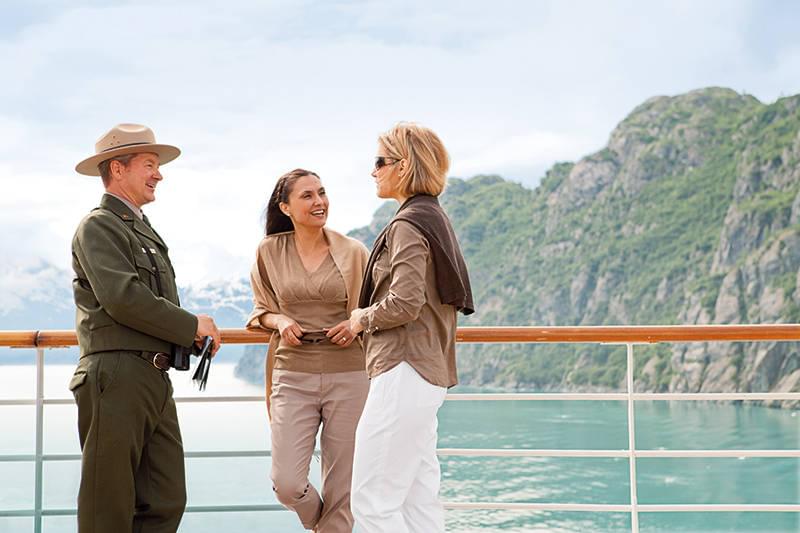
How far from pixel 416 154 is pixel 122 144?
0.77m

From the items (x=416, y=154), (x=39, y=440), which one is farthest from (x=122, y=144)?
(x=39, y=440)

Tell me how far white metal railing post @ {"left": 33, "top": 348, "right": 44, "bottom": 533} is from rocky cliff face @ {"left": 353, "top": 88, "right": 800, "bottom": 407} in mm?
65504

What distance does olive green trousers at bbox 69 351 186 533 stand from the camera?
2.15 m

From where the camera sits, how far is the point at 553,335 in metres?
2.70

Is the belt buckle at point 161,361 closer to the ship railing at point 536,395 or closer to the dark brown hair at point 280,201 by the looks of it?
the ship railing at point 536,395

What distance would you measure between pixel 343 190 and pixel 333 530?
110m

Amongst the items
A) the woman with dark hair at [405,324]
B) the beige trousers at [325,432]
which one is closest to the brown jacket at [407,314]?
the woman with dark hair at [405,324]

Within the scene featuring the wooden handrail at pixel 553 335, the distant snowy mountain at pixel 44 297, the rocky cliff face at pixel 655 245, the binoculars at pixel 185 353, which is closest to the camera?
the binoculars at pixel 185 353

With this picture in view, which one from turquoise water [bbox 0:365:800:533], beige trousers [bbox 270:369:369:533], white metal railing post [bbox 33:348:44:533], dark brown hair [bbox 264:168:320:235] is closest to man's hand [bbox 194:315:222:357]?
beige trousers [bbox 270:369:369:533]

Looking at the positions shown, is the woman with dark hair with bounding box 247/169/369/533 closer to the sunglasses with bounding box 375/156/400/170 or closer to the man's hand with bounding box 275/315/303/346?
the man's hand with bounding box 275/315/303/346

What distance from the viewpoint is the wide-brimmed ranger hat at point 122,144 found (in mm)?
2301

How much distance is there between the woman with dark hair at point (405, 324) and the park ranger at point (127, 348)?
0.51 meters

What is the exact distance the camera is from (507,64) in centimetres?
9044

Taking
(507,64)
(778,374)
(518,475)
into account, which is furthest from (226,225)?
(778,374)
